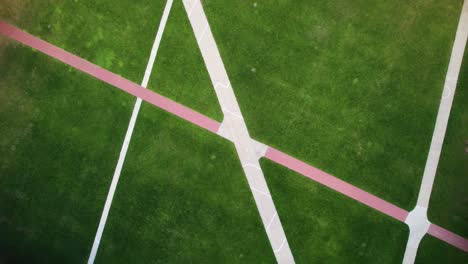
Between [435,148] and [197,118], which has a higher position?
[435,148]

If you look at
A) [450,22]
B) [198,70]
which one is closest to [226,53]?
[198,70]

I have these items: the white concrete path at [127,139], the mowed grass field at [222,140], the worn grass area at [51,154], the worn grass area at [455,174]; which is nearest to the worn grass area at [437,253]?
the mowed grass field at [222,140]

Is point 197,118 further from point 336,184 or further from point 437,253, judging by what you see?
point 437,253

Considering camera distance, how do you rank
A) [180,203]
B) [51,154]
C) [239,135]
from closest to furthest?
[239,135], [180,203], [51,154]

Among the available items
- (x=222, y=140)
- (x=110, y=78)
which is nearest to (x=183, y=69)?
(x=110, y=78)

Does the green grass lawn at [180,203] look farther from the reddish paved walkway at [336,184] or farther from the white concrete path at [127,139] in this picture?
the reddish paved walkway at [336,184]

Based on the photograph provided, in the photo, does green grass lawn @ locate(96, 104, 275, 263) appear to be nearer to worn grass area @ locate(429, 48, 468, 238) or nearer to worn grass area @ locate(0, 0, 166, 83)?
worn grass area @ locate(0, 0, 166, 83)
